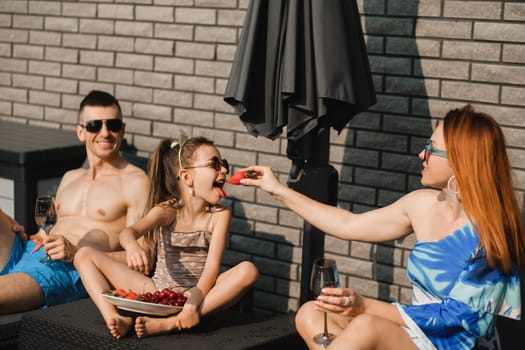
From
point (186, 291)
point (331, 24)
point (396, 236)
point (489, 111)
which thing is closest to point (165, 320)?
point (186, 291)

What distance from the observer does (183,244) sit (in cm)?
523

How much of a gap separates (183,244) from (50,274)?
3.01 ft

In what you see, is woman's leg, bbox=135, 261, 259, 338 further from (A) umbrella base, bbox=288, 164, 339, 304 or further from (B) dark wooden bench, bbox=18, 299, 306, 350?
(A) umbrella base, bbox=288, 164, 339, 304

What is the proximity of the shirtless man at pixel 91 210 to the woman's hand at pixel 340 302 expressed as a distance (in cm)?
194

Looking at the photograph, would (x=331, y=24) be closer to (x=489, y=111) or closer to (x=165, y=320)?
(x=489, y=111)

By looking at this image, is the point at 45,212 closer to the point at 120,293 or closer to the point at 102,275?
the point at 102,275

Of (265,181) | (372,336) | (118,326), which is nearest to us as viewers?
(372,336)

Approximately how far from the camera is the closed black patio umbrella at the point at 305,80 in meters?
4.79

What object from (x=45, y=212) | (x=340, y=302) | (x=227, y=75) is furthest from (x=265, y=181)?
(x=227, y=75)

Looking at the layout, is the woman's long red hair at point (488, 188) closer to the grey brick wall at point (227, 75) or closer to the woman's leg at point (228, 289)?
the woman's leg at point (228, 289)

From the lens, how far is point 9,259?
579cm

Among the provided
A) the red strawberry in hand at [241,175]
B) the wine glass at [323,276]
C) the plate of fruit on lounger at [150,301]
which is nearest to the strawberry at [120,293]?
the plate of fruit on lounger at [150,301]

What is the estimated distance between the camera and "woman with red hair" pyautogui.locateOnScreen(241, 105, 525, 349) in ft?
12.6

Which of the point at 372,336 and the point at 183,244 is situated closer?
the point at 372,336
